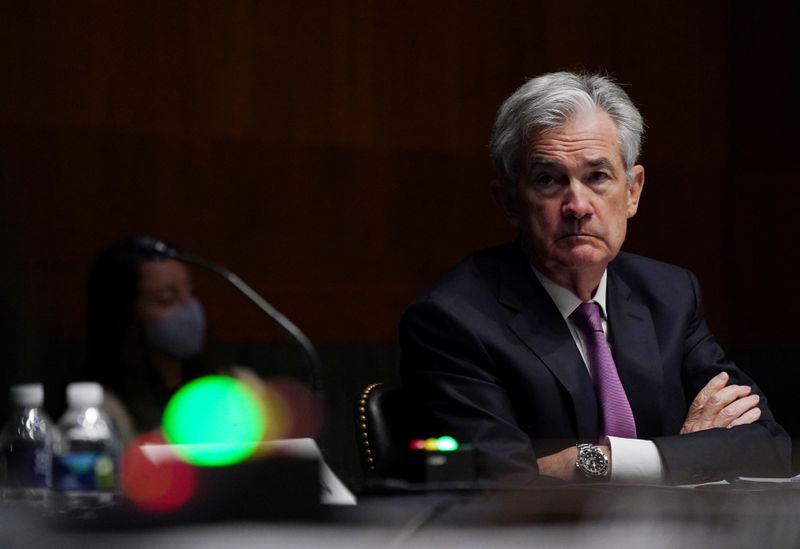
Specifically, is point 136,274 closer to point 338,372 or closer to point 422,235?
point 338,372

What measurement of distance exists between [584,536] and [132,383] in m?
2.30

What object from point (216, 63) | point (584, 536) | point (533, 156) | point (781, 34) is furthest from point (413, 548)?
point (781, 34)

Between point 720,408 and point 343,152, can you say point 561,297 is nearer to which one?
point 720,408

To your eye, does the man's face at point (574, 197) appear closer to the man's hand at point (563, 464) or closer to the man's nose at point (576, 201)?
the man's nose at point (576, 201)

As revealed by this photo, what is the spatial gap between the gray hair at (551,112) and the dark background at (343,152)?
2041 millimetres

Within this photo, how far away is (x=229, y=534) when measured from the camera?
96 centimetres

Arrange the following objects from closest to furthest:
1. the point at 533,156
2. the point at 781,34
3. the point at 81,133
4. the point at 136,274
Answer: the point at 533,156 → the point at 136,274 → the point at 81,133 → the point at 781,34

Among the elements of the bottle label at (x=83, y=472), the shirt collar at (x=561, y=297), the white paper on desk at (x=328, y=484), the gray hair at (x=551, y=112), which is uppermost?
the gray hair at (x=551, y=112)

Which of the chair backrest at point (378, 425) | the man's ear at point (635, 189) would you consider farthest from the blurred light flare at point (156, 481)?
the man's ear at point (635, 189)

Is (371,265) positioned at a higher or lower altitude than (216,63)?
lower

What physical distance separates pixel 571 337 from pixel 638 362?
0.48ft

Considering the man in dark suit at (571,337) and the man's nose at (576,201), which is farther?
the man's nose at (576,201)

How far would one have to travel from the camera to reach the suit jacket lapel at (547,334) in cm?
223

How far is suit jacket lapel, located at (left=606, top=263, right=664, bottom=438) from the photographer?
Answer: 2316 millimetres
